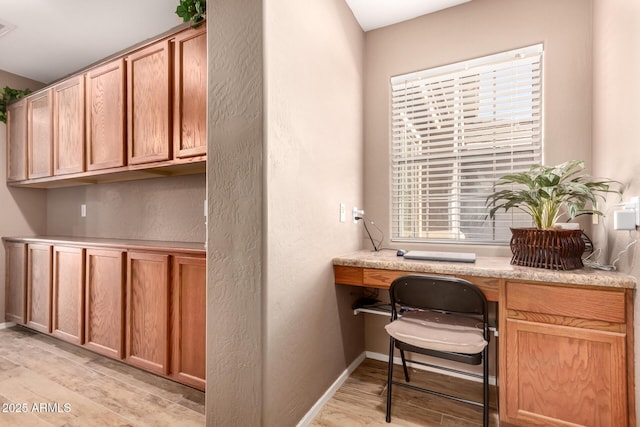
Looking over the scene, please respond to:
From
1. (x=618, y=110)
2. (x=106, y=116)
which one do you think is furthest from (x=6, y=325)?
(x=618, y=110)

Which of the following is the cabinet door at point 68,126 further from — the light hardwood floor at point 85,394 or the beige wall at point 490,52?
the beige wall at point 490,52

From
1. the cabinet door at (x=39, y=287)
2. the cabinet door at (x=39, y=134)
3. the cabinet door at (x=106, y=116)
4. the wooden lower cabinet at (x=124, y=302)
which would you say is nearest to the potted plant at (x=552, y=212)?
the wooden lower cabinet at (x=124, y=302)

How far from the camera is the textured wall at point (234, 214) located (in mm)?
1355

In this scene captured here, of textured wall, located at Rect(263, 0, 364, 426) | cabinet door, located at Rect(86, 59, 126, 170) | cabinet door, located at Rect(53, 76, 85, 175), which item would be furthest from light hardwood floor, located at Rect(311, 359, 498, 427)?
cabinet door, located at Rect(53, 76, 85, 175)

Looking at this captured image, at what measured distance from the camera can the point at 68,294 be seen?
102 inches

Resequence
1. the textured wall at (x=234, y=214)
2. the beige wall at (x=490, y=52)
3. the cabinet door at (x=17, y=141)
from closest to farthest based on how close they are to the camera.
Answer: the textured wall at (x=234, y=214) → the beige wall at (x=490, y=52) → the cabinet door at (x=17, y=141)

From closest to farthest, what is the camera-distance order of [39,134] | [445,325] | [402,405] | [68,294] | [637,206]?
[637,206] → [445,325] → [402,405] → [68,294] → [39,134]

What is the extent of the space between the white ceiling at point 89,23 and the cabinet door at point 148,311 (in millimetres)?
1886

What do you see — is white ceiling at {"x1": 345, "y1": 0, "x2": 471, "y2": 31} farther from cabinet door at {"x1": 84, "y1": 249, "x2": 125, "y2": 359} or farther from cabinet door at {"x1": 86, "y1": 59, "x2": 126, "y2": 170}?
cabinet door at {"x1": 84, "y1": 249, "x2": 125, "y2": 359}

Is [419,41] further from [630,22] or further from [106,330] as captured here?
[106,330]

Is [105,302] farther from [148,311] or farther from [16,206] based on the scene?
[16,206]

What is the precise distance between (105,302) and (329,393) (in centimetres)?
184

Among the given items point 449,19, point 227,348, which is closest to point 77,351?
point 227,348

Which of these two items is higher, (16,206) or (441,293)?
(16,206)
